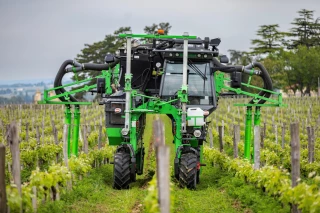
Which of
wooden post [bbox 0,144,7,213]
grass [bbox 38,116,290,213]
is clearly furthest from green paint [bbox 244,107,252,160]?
wooden post [bbox 0,144,7,213]

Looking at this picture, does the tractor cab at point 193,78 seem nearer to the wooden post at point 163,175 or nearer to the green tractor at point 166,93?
the green tractor at point 166,93

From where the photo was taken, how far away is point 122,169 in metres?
14.5

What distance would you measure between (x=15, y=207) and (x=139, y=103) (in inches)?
241

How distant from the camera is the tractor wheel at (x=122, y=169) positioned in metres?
14.5

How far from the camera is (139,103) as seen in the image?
1538 centimetres

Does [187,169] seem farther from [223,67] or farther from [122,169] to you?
[223,67]

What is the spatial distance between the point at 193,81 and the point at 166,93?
77 cm

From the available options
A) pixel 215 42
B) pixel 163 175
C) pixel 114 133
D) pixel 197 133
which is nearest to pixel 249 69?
pixel 215 42

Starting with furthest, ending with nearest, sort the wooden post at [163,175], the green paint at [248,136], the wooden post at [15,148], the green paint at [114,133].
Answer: the green paint at [248,136] → the green paint at [114,133] → the wooden post at [15,148] → the wooden post at [163,175]

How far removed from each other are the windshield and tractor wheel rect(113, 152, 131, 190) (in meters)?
2.19

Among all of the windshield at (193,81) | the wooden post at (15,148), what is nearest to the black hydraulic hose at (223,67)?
the windshield at (193,81)

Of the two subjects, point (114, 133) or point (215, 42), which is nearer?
point (114, 133)

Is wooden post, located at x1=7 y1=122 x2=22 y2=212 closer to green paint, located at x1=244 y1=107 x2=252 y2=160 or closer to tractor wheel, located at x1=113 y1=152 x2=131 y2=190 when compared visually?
tractor wheel, located at x1=113 y1=152 x2=131 y2=190

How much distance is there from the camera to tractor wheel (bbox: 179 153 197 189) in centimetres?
1416
